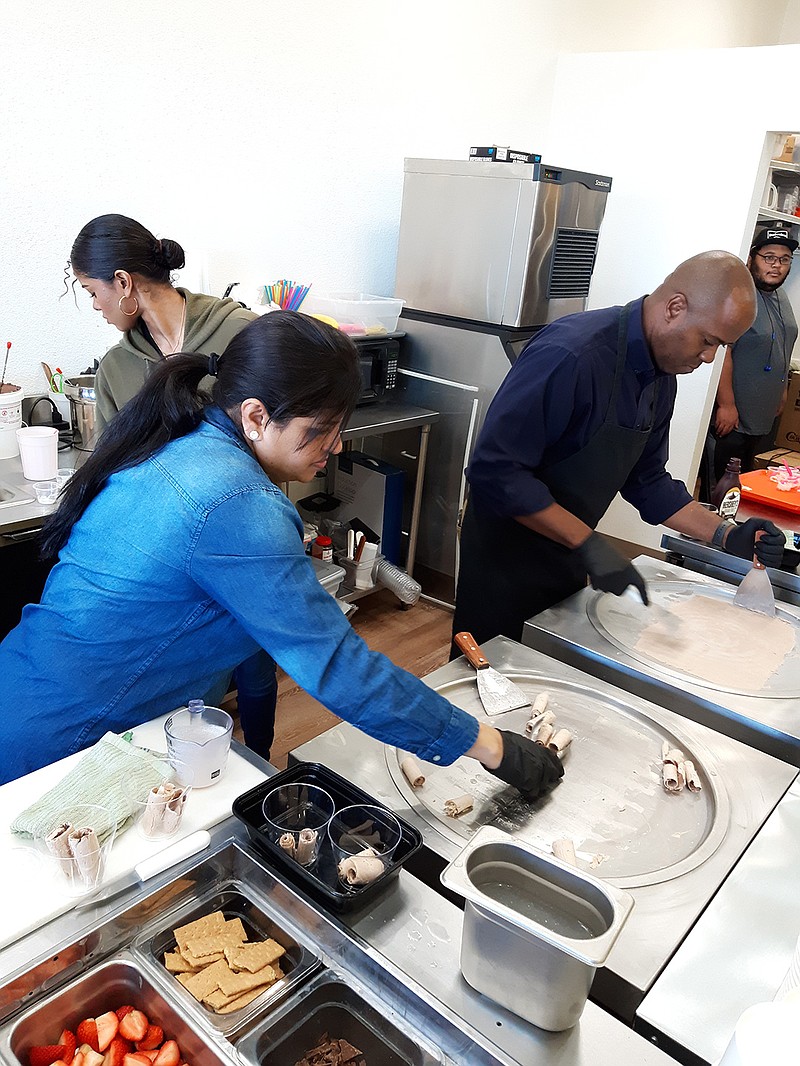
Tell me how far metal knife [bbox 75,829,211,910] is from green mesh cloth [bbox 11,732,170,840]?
67 mm

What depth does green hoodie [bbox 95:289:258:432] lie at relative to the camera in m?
2.25

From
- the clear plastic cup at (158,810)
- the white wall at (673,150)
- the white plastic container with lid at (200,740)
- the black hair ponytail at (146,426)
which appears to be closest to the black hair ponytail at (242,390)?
the black hair ponytail at (146,426)

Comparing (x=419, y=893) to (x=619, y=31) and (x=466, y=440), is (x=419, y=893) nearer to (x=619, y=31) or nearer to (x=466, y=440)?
(x=466, y=440)

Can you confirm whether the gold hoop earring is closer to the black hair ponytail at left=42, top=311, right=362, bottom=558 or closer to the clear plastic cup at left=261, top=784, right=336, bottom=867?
the black hair ponytail at left=42, top=311, right=362, bottom=558

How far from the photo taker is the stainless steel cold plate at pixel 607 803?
1.13 metres

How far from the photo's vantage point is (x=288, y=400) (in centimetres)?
119

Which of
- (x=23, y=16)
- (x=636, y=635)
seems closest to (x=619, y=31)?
(x=23, y=16)

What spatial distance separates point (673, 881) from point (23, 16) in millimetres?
2835

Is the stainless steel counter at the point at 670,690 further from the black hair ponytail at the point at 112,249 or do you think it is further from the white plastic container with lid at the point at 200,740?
the black hair ponytail at the point at 112,249

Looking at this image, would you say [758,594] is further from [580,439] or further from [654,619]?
[580,439]

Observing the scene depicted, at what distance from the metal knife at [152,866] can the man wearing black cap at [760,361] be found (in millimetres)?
4222

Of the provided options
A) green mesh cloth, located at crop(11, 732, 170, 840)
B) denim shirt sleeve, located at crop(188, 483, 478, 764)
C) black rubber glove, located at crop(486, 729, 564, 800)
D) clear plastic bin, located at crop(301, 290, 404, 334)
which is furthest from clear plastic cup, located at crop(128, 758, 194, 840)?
clear plastic bin, located at crop(301, 290, 404, 334)

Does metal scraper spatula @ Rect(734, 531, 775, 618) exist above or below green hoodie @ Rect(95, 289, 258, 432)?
below

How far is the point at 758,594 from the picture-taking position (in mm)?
1918
